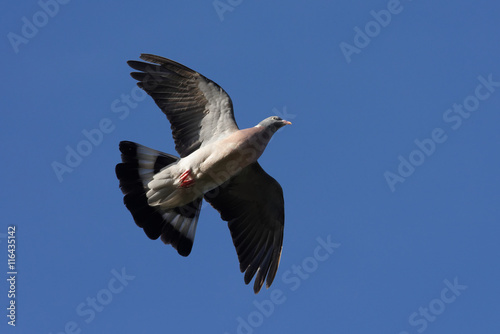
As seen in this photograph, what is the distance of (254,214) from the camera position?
49.0 ft

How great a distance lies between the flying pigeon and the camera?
13.7 meters

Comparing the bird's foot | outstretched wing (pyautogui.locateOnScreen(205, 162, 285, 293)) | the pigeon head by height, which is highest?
the bird's foot

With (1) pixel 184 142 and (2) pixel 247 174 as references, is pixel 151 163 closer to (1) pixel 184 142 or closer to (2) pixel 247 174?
(1) pixel 184 142

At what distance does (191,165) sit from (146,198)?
0.98m

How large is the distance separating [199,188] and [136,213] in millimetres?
1100

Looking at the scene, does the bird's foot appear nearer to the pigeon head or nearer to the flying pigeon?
the flying pigeon

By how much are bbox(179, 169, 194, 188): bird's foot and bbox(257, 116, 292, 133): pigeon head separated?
55.2 inches

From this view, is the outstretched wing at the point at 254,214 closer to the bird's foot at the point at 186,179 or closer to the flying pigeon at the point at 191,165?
the flying pigeon at the point at 191,165

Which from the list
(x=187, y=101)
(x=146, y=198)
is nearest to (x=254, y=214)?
(x=146, y=198)

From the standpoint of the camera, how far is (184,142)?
1412 cm

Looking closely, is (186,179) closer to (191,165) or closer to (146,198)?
(191,165)

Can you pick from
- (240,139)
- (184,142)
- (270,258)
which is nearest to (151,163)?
(184,142)

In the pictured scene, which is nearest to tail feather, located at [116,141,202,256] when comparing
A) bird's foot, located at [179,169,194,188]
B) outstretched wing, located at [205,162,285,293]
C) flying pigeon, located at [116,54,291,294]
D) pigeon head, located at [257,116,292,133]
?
flying pigeon, located at [116,54,291,294]

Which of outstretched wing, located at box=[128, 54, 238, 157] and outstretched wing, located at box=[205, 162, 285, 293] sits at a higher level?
outstretched wing, located at box=[128, 54, 238, 157]
